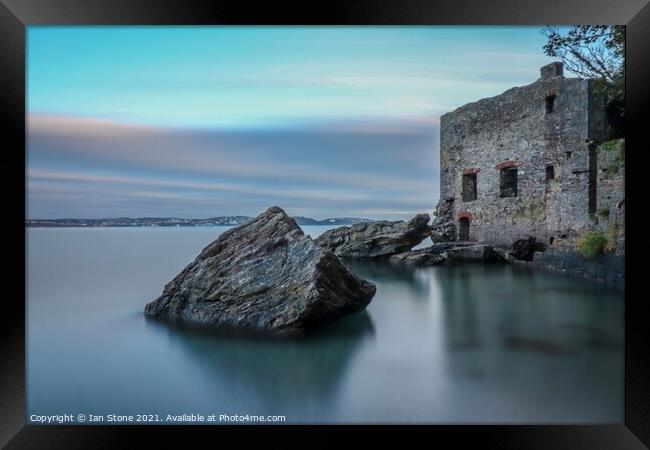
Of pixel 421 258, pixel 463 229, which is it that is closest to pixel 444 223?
pixel 463 229

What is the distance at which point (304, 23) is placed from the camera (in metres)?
3.84

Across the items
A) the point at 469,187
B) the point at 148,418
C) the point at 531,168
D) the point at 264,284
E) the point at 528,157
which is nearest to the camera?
the point at 148,418

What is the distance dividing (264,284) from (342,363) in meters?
1.21

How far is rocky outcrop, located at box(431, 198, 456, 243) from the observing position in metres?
11.8

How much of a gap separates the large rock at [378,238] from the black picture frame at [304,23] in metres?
7.70

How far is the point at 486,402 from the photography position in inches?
161

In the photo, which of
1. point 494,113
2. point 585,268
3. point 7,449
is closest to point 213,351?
point 7,449

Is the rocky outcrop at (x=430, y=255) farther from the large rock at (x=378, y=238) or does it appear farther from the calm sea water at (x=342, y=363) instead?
the calm sea water at (x=342, y=363)

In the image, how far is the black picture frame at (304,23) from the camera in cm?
381

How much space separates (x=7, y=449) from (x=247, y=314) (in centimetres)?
229

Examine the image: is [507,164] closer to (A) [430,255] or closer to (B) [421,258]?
(A) [430,255]

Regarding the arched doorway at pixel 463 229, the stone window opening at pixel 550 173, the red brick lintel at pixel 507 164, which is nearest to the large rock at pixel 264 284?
the stone window opening at pixel 550 173

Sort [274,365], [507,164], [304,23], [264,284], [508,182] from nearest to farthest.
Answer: [304,23] < [274,365] < [264,284] < [507,164] < [508,182]

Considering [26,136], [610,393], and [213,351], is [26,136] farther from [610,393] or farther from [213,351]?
[610,393]
